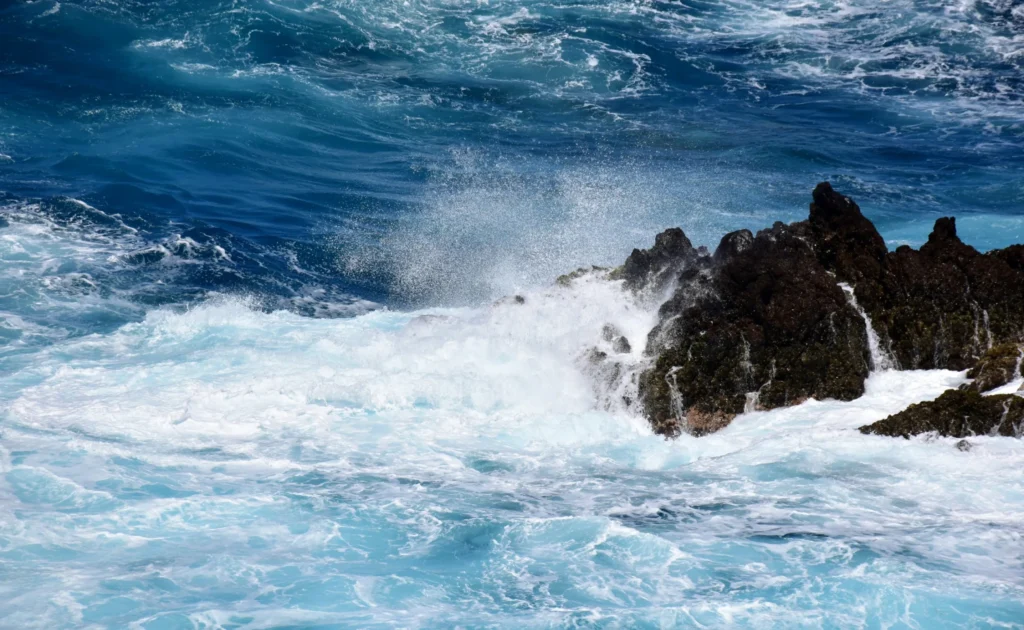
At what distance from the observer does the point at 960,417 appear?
1160 centimetres

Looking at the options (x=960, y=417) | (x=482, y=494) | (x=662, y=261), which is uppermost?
(x=662, y=261)

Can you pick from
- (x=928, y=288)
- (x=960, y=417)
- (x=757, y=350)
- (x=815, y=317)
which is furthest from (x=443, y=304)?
(x=960, y=417)

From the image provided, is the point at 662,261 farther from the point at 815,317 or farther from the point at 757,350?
the point at 815,317

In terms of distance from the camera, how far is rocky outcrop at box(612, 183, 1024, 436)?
12.8 meters

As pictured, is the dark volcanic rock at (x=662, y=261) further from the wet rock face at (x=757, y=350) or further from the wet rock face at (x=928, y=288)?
the wet rock face at (x=928, y=288)

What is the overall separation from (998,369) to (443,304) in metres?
9.74

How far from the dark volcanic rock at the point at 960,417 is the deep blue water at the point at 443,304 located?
232mm

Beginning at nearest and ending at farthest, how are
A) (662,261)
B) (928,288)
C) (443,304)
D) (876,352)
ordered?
(876,352), (928,288), (662,261), (443,304)

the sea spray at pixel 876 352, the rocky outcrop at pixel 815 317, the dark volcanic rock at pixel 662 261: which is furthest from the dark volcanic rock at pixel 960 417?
the dark volcanic rock at pixel 662 261

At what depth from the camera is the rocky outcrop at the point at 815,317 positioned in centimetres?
1282

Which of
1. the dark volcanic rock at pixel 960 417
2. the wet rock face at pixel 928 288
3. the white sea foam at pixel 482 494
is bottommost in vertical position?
the white sea foam at pixel 482 494

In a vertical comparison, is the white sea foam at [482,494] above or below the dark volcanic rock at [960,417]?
below

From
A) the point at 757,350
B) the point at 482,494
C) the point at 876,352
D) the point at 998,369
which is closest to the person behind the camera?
the point at 482,494

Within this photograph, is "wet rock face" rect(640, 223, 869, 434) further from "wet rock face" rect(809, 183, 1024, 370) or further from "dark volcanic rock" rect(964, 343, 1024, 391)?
"dark volcanic rock" rect(964, 343, 1024, 391)
